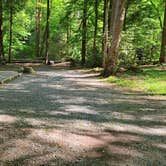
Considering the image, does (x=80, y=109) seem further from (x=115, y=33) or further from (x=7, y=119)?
(x=115, y=33)

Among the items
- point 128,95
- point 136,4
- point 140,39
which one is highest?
→ point 136,4

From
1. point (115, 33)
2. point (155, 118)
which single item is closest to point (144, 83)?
point (115, 33)

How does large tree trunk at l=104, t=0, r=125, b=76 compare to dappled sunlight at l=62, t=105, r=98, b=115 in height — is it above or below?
above

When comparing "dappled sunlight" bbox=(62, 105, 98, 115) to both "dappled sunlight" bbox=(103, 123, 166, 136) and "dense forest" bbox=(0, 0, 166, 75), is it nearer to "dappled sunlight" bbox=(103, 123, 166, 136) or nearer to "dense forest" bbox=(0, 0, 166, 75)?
"dappled sunlight" bbox=(103, 123, 166, 136)

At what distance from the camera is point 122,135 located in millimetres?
6395

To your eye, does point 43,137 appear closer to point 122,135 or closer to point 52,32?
point 122,135

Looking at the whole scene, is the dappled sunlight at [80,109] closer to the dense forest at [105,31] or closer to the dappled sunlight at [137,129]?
the dappled sunlight at [137,129]

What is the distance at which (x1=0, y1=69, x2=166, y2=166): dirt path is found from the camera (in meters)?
5.01

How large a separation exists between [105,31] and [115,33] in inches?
164

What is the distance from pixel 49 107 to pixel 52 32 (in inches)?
1624

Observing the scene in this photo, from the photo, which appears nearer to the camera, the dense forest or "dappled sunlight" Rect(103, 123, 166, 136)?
"dappled sunlight" Rect(103, 123, 166, 136)

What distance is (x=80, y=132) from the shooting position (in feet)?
21.1

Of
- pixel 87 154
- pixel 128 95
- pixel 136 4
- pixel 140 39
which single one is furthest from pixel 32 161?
pixel 136 4

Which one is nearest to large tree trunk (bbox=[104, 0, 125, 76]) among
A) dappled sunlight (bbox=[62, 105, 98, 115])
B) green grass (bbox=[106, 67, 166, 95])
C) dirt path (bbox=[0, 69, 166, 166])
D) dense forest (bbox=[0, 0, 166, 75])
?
dense forest (bbox=[0, 0, 166, 75])
